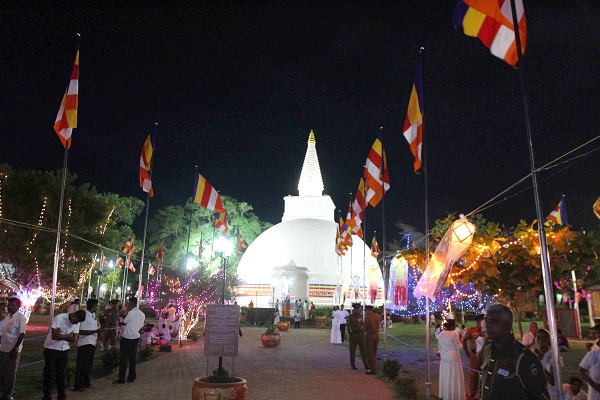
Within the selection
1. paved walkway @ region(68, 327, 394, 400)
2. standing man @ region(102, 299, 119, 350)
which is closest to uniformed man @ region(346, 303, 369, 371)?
paved walkway @ region(68, 327, 394, 400)

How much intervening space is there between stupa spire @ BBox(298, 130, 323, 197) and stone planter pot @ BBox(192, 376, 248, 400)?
159 feet

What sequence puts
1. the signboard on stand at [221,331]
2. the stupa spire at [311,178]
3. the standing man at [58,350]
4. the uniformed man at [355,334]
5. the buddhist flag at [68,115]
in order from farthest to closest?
1. the stupa spire at [311,178]
2. the uniformed man at [355,334]
3. the buddhist flag at [68,115]
4. the signboard on stand at [221,331]
5. the standing man at [58,350]

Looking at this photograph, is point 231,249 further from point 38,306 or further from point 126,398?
point 126,398

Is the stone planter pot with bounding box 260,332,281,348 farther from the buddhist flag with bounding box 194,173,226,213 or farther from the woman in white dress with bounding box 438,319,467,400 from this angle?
the woman in white dress with bounding box 438,319,467,400

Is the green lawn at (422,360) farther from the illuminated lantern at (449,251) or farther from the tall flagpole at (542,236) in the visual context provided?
the tall flagpole at (542,236)

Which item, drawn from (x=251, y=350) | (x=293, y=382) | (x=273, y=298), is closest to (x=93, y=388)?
(x=293, y=382)

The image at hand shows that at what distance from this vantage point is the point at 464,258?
407 inches

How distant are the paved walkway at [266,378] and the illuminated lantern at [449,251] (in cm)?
275

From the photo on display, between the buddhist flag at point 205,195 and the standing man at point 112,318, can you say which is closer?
the standing man at point 112,318

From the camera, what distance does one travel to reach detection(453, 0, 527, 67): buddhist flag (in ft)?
24.3

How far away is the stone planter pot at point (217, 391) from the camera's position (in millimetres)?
8273

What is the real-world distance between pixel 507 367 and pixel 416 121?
795 cm

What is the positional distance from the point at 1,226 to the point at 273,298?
21719 mm

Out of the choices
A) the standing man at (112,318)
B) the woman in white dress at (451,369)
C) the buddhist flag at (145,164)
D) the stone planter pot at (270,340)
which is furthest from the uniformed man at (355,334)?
the buddhist flag at (145,164)
